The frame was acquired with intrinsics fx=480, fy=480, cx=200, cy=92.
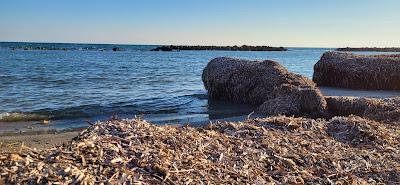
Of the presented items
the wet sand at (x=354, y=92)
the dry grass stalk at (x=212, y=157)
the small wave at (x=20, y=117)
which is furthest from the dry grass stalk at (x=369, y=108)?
the small wave at (x=20, y=117)

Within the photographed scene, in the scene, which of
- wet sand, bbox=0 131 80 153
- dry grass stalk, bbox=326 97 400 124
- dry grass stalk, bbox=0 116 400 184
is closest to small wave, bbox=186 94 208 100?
dry grass stalk, bbox=326 97 400 124

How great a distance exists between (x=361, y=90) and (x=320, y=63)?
2.61 meters

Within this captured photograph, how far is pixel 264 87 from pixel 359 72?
5686mm

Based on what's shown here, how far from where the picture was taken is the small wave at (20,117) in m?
10.9

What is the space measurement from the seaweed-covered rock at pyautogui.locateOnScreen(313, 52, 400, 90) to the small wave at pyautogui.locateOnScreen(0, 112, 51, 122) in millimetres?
10981

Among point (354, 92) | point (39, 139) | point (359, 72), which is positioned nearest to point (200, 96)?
point (354, 92)

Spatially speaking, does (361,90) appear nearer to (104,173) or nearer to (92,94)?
(92,94)

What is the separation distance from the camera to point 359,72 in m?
17.3

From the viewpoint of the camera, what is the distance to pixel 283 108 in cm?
1075

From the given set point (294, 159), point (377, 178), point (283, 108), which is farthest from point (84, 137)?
point (283, 108)

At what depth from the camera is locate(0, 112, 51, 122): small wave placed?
10.9 metres

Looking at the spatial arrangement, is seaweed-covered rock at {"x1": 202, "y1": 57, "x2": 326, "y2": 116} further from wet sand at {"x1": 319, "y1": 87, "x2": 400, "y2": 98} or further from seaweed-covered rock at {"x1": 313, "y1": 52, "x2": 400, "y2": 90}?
seaweed-covered rock at {"x1": 313, "y1": 52, "x2": 400, "y2": 90}

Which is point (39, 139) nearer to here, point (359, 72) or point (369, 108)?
point (369, 108)

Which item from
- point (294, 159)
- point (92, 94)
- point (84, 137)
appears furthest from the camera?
point (92, 94)
